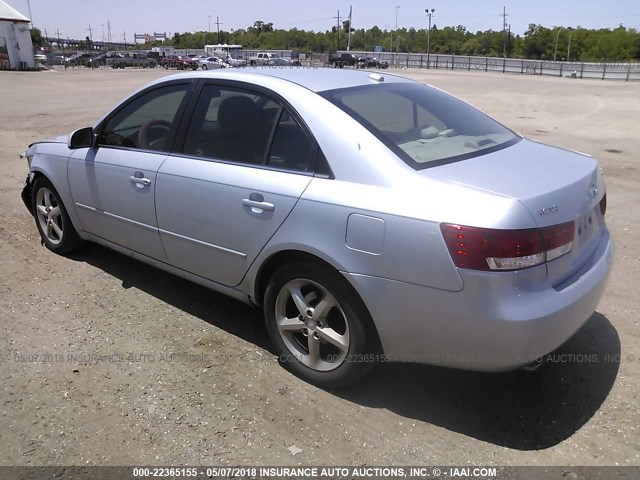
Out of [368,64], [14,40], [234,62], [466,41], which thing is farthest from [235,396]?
[466,41]

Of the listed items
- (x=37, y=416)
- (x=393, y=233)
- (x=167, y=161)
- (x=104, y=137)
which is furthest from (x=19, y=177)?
(x=393, y=233)

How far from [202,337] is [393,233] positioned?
174cm

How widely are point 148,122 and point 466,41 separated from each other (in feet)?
523

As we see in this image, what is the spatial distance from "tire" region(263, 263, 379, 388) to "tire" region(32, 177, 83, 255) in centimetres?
252

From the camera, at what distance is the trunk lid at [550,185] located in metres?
2.56

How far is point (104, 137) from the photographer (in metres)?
4.34

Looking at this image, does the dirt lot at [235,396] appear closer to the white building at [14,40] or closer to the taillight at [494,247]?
the taillight at [494,247]

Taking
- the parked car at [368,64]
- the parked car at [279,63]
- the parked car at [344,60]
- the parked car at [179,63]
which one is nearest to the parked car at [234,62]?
the parked car at [179,63]

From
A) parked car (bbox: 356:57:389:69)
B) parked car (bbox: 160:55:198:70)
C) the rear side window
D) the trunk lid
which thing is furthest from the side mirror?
parked car (bbox: 356:57:389:69)

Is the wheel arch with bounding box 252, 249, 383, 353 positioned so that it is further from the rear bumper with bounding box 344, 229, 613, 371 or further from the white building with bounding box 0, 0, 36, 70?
the white building with bounding box 0, 0, 36, 70

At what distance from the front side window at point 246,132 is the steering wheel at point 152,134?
0.29 meters

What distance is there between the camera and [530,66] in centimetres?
5700

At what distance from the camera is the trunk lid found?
256 centimetres

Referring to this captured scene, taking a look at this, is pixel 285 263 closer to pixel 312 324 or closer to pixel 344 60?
pixel 312 324
